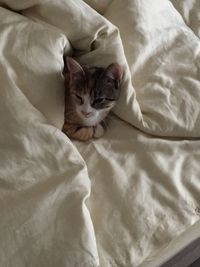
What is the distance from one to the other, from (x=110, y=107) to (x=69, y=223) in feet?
1.23

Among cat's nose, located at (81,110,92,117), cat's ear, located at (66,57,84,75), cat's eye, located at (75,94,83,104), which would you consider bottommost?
cat's nose, located at (81,110,92,117)

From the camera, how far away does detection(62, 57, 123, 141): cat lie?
0.95 meters

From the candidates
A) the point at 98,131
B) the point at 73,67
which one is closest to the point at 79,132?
the point at 98,131

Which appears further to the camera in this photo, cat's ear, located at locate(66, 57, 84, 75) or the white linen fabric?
cat's ear, located at locate(66, 57, 84, 75)

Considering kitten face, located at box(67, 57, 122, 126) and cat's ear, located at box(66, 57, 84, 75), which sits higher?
cat's ear, located at box(66, 57, 84, 75)

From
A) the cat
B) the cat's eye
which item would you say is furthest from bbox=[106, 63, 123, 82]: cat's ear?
the cat's eye

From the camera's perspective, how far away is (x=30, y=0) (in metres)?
0.93

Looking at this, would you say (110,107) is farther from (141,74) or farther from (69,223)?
(69,223)

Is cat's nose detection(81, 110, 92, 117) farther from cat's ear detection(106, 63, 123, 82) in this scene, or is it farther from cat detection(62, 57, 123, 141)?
cat's ear detection(106, 63, 123, 82)

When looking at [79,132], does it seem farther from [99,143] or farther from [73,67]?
[73,67]

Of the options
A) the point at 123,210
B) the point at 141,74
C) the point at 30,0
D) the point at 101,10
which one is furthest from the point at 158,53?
the point at 123,210

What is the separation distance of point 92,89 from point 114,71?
0.09 m

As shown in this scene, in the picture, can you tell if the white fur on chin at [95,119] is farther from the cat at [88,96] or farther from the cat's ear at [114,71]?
the cat's ear at [114,71]

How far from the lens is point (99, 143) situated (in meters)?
0.95
